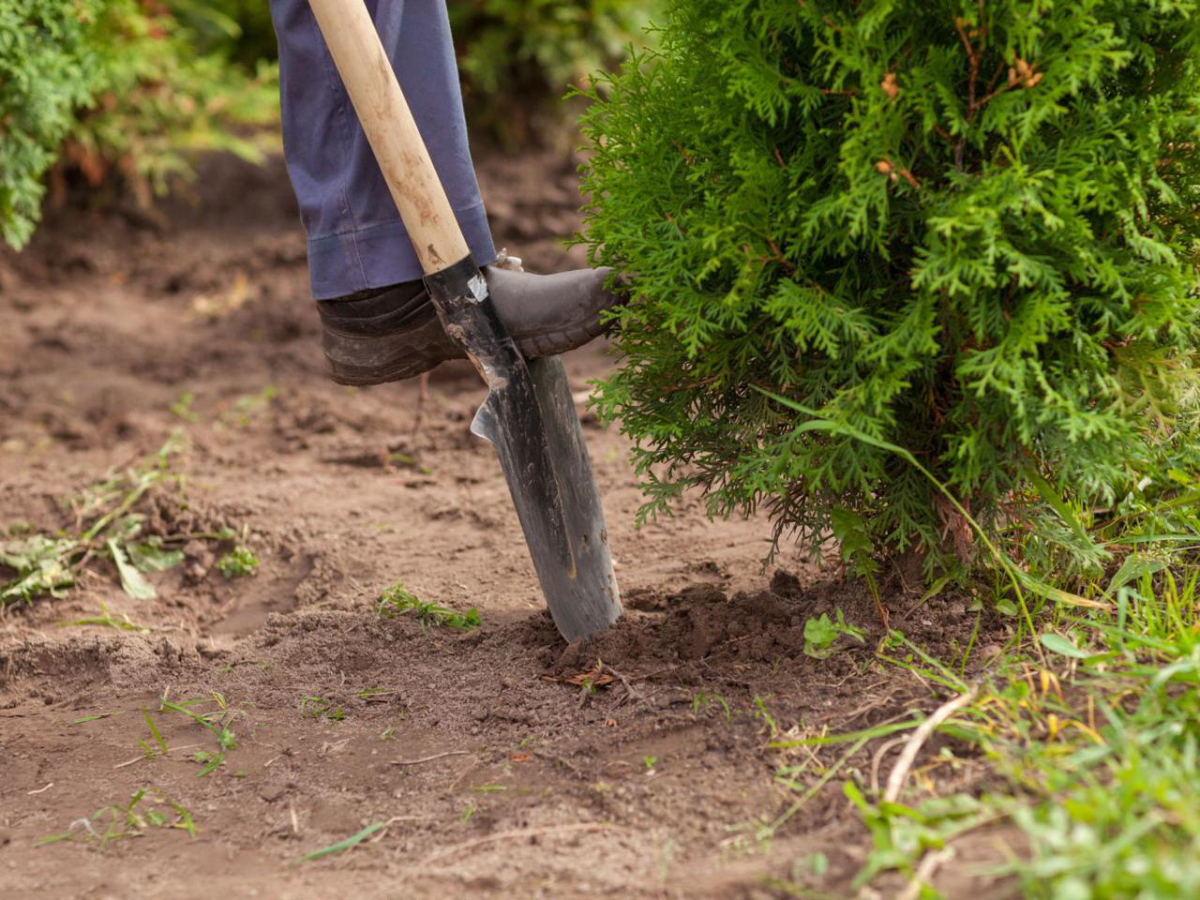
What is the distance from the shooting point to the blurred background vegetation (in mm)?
5875

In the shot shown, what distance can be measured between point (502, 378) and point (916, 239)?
101 centimetres

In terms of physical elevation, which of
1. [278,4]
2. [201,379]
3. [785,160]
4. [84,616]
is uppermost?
[278,4]

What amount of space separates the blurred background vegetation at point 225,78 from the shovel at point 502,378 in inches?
119

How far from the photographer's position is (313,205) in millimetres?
2762

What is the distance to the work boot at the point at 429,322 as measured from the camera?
2627 mm

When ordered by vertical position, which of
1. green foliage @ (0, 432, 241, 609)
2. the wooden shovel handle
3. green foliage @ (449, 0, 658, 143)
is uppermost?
green foliage @ (449, 0, 658, 143)

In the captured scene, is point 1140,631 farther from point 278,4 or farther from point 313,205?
point 278,4

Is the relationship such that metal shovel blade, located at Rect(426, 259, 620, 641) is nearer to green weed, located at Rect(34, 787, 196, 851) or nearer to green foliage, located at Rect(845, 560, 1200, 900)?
green foliage, located at Rect(845, 560, 1200, 900)

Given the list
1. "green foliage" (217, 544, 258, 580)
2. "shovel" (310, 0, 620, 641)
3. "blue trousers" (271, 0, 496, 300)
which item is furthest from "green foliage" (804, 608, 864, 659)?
"green foliage" (217, 544, 258, 580)

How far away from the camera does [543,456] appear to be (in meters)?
2.77

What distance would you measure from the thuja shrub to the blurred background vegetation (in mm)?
3650

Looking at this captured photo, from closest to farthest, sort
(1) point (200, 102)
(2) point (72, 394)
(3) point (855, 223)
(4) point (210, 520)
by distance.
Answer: (3) point (855, 223)
(4) point (210, 520)
(2) point (72, 394)
(1) point (200, 102)

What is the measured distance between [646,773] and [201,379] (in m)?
3.61

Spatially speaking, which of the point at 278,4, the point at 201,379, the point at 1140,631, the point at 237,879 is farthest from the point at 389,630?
the point at 201,379
